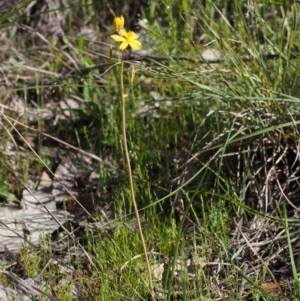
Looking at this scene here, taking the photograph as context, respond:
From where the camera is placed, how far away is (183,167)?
338 centimetres

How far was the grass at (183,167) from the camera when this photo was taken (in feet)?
9.08

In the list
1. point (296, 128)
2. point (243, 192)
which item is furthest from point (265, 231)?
point (296, 128)

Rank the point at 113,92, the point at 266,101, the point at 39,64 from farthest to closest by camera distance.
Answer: the point at 39,64 → the point at 113,92 → the point at 266,101

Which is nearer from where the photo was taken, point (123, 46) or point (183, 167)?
point (123, 46)

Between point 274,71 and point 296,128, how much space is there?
0.53m

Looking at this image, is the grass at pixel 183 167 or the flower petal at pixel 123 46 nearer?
the flower petal at pixel 123 46

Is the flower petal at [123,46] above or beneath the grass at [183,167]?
above

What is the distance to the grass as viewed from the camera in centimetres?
277

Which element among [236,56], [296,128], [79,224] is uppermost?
[236,56]

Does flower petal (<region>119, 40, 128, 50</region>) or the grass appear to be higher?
flower petal (<region>119, 40, 128, 50</region>)

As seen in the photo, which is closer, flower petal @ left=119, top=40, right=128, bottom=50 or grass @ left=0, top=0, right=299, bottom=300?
flower petal @ left=119, top=40, right=128, bottom=50

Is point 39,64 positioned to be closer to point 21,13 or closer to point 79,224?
point 21,13

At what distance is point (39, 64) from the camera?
4.41m

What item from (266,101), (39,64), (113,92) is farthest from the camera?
(39,64)
